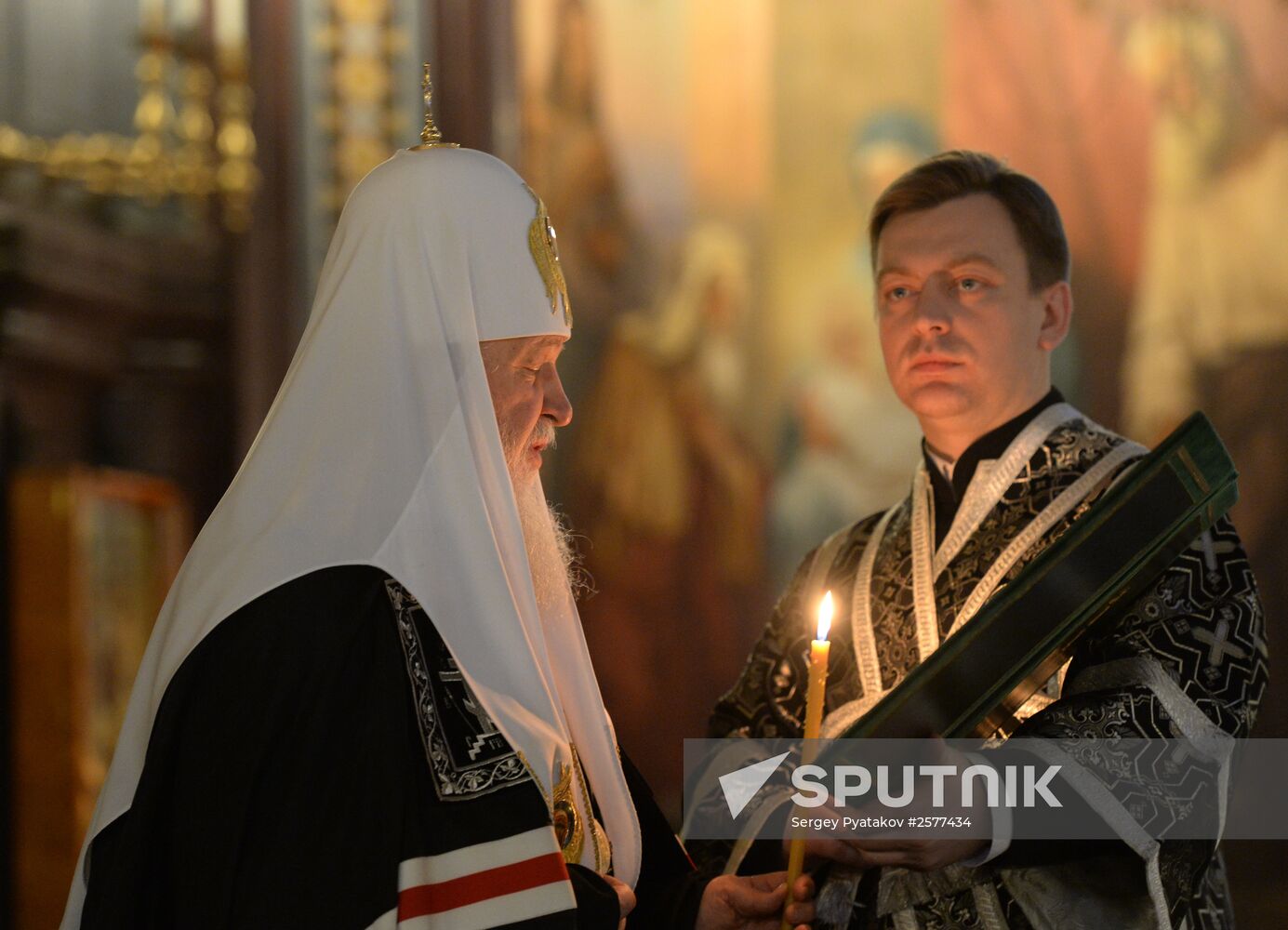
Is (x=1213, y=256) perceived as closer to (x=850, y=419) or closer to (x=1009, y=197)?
(x=850, y=419)

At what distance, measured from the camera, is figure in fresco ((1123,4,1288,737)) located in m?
6.36

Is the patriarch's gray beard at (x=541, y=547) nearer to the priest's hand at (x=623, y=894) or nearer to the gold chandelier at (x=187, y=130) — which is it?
the priest's hand at (x=623, y=894)

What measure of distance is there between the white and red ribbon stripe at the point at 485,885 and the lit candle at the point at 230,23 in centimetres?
521

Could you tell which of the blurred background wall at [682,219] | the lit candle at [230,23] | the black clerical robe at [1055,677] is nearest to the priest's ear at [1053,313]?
the black clerical robe at [1055,677]

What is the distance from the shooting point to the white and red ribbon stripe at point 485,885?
7.40ft

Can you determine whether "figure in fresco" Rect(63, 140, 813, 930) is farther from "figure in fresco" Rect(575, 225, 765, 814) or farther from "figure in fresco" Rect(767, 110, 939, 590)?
"figure in fresco" Rect(767, 110, 939, 590)

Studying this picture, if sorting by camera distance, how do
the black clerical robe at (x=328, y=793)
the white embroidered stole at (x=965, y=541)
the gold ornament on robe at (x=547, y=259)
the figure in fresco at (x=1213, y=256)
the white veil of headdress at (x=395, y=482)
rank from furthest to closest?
1. the figure in fresco at (x=1213, y=256)
2. the white embroidered stole at (x=965, y=541)
3. the gold ornament on robe at (x=547, y=259)
4. the white veil of headdress at (x=395, y=482)
5. the black clerical robe at (x=328, y=793)

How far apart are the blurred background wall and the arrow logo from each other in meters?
3.41

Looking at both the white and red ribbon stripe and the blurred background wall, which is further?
the blurred background wall

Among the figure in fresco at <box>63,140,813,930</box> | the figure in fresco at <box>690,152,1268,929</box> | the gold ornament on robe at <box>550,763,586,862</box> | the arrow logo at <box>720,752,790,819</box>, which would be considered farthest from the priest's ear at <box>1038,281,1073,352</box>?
the gold ornament on robe at <box>550,763,586,862</box>

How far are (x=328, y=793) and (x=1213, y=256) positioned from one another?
Answer: 523 centimetres

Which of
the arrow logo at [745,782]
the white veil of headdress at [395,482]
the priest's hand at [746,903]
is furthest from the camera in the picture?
the arrow logo at [745,782]

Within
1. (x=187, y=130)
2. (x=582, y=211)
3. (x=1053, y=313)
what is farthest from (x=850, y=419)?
(x=1053, y=313)

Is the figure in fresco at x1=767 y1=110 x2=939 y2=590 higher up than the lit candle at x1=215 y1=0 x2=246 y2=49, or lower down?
lower down
